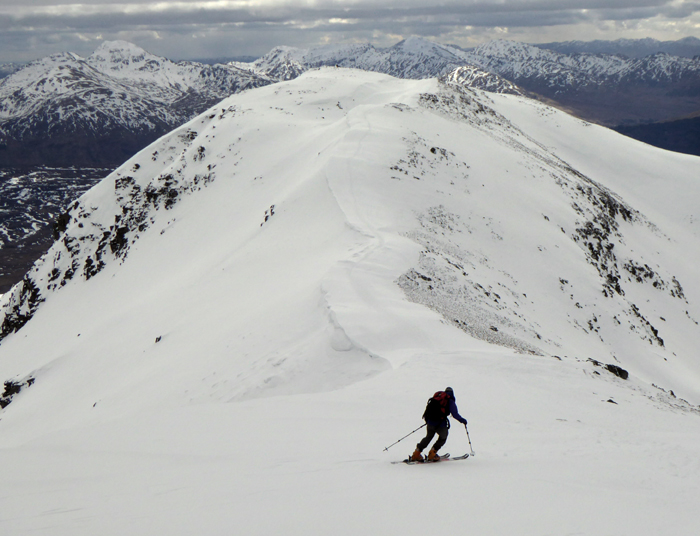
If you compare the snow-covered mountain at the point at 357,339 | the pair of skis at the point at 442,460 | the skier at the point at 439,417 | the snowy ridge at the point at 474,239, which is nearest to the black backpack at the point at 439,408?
the skier at the point at 439,417

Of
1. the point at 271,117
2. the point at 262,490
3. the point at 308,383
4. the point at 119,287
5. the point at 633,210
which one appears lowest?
the point at 119,287

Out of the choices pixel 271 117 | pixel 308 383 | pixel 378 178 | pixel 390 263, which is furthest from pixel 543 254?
pixel 271 117

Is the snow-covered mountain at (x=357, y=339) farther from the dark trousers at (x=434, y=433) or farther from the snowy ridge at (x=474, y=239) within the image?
the dark trousers at (x=434, y=433)

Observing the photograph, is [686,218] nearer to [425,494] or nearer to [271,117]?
[271,117]

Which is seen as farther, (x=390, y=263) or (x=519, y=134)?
(x=519, y=134)

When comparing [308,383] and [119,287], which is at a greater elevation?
[308,383]

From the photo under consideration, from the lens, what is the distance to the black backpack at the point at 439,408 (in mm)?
10062

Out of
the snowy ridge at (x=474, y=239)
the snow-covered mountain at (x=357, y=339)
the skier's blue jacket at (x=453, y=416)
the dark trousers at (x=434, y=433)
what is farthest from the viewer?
the snowy ridge at (x=474, y=239)

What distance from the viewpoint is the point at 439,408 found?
10.1 m

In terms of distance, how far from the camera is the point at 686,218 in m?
61.8

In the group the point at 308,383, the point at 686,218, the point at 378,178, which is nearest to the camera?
the point at 308,383

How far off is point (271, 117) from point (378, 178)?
37.3 metres

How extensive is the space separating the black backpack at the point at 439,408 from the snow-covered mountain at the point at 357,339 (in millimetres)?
1054

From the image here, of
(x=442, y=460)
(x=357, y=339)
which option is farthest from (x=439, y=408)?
(x=357, y=339)
